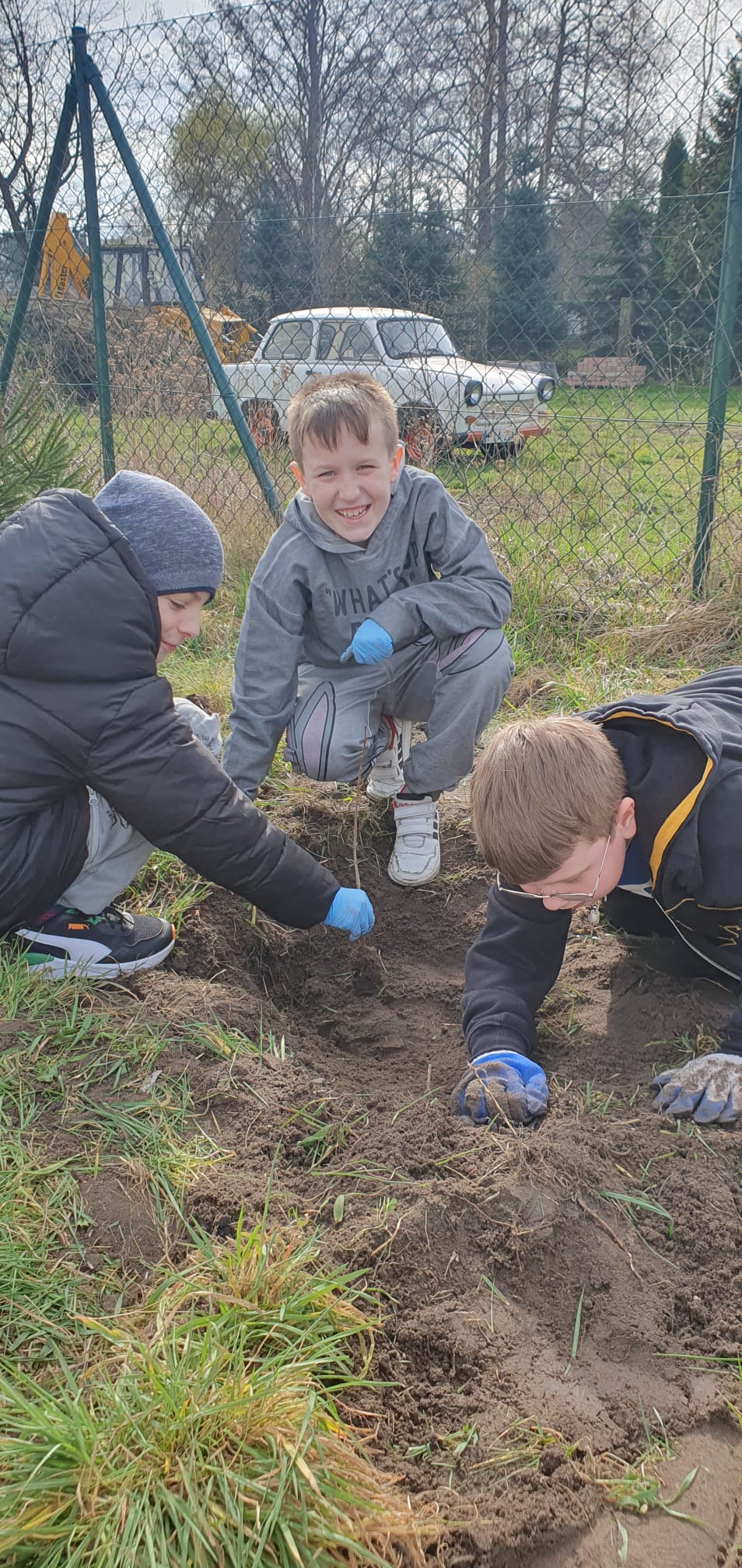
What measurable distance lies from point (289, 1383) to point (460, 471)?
4.14m

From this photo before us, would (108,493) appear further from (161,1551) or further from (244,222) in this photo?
(244,222)

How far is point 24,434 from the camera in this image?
3.50m

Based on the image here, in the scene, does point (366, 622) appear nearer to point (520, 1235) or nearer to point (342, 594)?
point (342, 594)

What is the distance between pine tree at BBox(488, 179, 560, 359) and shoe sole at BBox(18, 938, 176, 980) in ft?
11.4

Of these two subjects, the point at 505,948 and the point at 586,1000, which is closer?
the point at 505,948

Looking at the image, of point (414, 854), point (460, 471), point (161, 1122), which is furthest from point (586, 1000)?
point (460, 471)

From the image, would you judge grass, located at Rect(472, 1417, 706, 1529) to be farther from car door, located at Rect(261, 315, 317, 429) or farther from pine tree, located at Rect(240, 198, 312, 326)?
pine tree, located at Rect(240, 198, 312, 326)

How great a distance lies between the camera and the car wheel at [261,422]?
5.02 m

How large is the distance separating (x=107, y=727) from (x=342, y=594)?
108 cm

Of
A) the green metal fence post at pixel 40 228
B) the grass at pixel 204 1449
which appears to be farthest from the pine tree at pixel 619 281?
the grass at pixel 204 1449

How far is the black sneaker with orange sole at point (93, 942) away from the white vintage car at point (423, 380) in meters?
3.00

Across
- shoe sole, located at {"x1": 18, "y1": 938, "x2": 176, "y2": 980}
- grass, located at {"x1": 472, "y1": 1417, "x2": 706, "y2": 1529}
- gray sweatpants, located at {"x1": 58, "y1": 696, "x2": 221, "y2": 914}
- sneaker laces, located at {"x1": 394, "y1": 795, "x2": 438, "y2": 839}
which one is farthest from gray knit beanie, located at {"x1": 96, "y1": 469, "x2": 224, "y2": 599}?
grass, located at {"x1": 472, "y1": 1417, "x2": 706, "y2": 1529}

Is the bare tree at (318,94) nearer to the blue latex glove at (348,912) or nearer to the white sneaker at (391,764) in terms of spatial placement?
the white sneaker at (391,764)

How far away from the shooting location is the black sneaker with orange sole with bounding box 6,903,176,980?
7.39 ft
